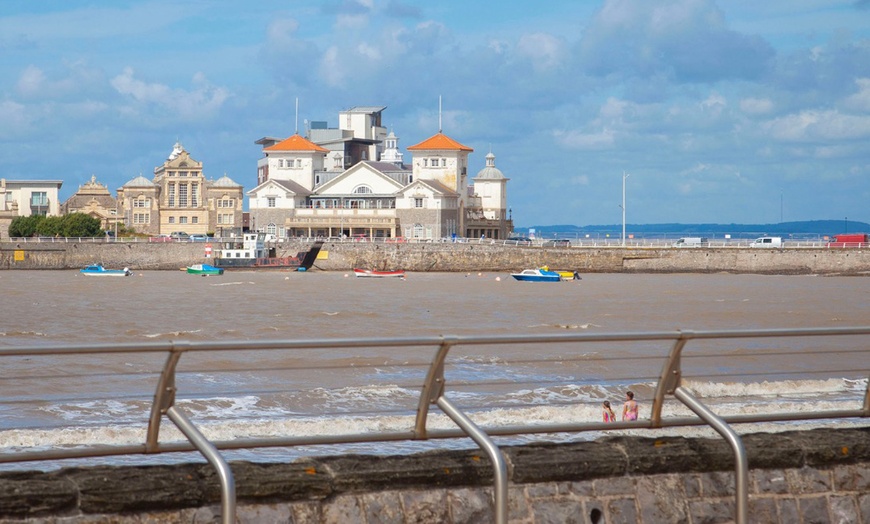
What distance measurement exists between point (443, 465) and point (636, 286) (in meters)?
61.2

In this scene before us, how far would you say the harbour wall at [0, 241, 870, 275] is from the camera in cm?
8231

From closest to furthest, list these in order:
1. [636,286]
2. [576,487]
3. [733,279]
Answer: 1. [576,487]
2. [636,286]
3. [733,279]

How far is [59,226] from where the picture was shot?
376 feet

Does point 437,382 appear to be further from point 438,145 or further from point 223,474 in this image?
point 438,145

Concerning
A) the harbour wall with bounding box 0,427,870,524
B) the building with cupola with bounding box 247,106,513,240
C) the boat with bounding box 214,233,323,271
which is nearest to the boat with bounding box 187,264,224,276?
the boat with bounding box 214,233,323,271

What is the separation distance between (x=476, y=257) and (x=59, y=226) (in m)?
46.1

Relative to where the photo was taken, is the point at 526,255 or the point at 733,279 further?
the point at 526,255

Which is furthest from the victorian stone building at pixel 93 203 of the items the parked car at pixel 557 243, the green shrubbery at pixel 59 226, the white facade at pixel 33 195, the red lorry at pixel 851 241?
the red lorry at pixel 851 241

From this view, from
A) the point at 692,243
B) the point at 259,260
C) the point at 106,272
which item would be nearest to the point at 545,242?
the point at 692,243

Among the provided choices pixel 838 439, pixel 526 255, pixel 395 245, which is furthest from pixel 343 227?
pixel 838 439

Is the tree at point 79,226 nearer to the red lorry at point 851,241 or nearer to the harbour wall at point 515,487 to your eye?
the red lorry at point 851,241

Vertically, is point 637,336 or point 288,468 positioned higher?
point 637,336

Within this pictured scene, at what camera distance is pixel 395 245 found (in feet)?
297

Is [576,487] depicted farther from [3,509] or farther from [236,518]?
[3,509]
